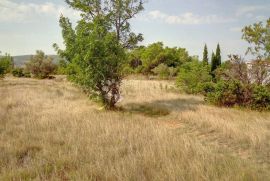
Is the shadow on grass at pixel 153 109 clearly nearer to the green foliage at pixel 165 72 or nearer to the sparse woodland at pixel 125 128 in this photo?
the sparse woodland at pixel 125 128

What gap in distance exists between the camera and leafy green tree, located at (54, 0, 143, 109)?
45.6 ft

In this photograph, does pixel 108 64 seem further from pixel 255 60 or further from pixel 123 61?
pixel 255 60

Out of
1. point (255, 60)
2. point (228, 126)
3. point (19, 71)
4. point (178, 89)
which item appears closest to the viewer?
point (228, 126)

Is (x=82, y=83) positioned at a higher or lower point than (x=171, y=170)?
higher

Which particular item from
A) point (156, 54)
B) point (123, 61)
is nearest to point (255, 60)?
point (123, 61)

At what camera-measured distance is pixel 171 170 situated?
4.92m

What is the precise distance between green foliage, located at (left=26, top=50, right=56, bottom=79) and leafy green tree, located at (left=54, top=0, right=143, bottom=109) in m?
34.7

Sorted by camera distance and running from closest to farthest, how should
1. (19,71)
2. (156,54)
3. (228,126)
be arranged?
(228,126), (19,71), (156,54)

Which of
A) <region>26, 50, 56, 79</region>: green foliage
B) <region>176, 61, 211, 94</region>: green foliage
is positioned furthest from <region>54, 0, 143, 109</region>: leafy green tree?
<region>26, 50, 56, 79</region>: green foliage

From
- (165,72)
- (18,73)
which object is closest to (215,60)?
(165,72)

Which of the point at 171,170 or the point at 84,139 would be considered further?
the point at 84,139

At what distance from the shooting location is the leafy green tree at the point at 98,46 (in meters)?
13.9

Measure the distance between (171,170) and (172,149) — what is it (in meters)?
1.35

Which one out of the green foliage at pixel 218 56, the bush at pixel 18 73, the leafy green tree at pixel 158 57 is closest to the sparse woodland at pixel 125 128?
the green foliage at pixel 218 56
